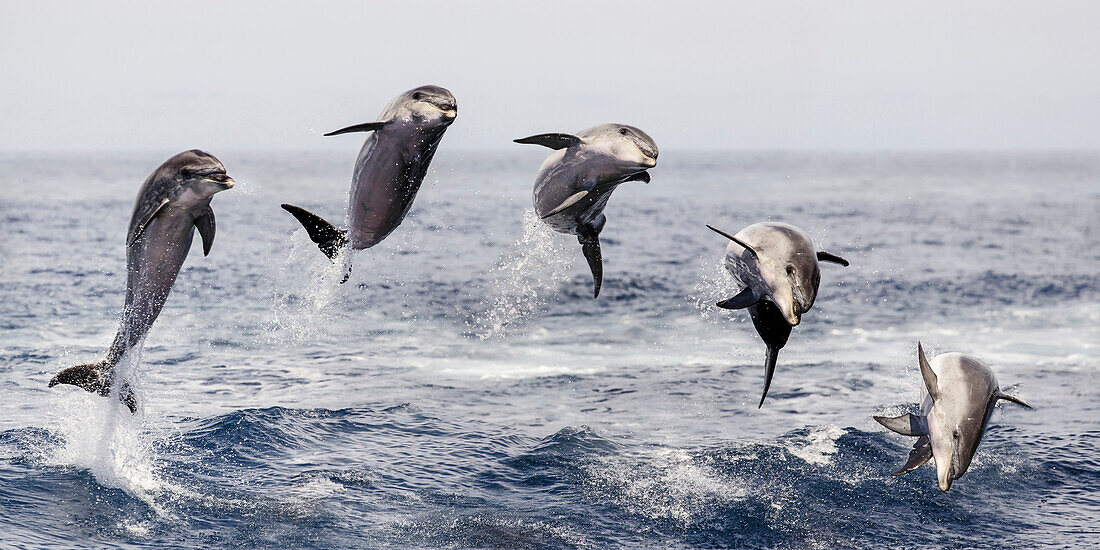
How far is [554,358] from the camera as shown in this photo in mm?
21734

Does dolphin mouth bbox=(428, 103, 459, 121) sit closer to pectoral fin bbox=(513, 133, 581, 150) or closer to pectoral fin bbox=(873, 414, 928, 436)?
pectoral fin bbox=(513, 133, 581, 150)

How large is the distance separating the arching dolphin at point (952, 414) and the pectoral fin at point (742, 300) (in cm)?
156

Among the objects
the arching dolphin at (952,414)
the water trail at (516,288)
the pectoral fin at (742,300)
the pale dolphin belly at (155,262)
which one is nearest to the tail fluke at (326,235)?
the pale dolphin belly at (155,262)

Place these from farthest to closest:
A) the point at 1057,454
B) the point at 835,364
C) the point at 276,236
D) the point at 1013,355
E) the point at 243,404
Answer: the point at 276,236 < the point at 1013,355 < the point at 835,364 < the point at 243,404 < the point at 1057,454

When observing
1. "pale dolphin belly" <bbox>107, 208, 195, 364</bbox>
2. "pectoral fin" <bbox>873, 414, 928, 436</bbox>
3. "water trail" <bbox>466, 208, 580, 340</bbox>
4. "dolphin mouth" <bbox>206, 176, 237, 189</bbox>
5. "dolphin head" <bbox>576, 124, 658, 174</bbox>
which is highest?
"dolphin head" <bbox>576, 124, 658, 174</bbox>

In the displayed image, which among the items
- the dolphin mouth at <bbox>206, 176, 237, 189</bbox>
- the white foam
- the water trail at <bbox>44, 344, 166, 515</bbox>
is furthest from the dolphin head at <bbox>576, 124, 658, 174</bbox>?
the white foam

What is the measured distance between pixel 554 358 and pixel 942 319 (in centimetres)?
1259

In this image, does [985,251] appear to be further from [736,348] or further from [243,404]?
[243,404]

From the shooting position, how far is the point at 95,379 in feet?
36.0

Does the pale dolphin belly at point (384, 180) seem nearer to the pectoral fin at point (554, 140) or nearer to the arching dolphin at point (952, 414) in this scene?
the pectoral fin at point (554, 140)

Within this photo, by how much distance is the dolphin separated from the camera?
8.91 metres

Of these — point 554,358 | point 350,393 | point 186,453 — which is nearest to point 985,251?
point 554,358

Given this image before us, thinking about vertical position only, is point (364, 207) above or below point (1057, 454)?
above

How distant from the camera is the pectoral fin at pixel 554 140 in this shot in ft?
28.7
